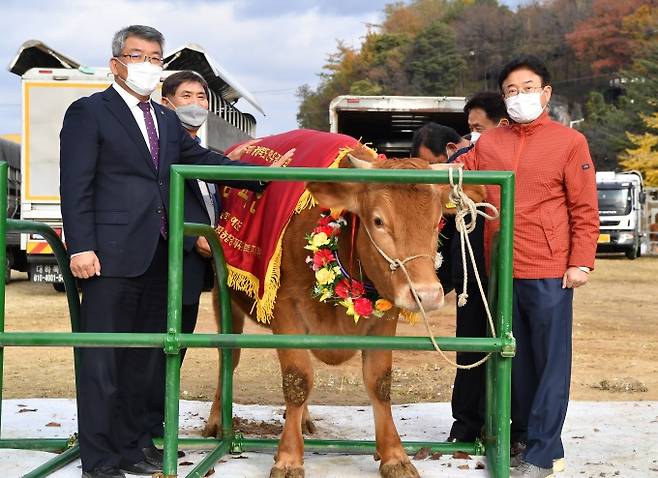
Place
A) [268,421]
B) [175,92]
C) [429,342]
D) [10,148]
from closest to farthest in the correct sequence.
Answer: [429,342]
[175,92]
[268,421]
[10,148]

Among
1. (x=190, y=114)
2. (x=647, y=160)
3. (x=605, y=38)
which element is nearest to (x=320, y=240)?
(x=190, y=114)

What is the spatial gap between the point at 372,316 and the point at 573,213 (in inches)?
42.7

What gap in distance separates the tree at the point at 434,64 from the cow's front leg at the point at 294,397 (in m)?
75.1

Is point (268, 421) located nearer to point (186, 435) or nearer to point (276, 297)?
point (186, 435)

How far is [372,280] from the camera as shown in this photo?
399 cm

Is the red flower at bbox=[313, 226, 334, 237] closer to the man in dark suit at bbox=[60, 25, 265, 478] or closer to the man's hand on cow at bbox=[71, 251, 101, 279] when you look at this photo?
the man in dark suit at bbox=[60, 25, 265, 478]

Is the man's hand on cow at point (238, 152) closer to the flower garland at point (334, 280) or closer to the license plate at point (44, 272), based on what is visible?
the flower garland at point (334, 280)

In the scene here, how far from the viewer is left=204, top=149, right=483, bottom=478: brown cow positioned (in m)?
3.62

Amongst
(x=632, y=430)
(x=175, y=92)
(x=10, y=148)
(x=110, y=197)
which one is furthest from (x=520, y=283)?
(x=10, y=148)

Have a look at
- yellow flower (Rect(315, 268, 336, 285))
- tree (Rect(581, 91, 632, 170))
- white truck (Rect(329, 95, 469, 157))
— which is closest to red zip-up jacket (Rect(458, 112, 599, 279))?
yellow flower (Rect(315, 268, 336, 285))

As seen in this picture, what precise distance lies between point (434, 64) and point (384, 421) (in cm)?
7894

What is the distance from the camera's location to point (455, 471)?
4258 millimetres

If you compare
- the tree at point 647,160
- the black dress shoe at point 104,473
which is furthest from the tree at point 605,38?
the black dress shoe at point 104,473

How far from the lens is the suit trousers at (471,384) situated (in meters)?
4.88
